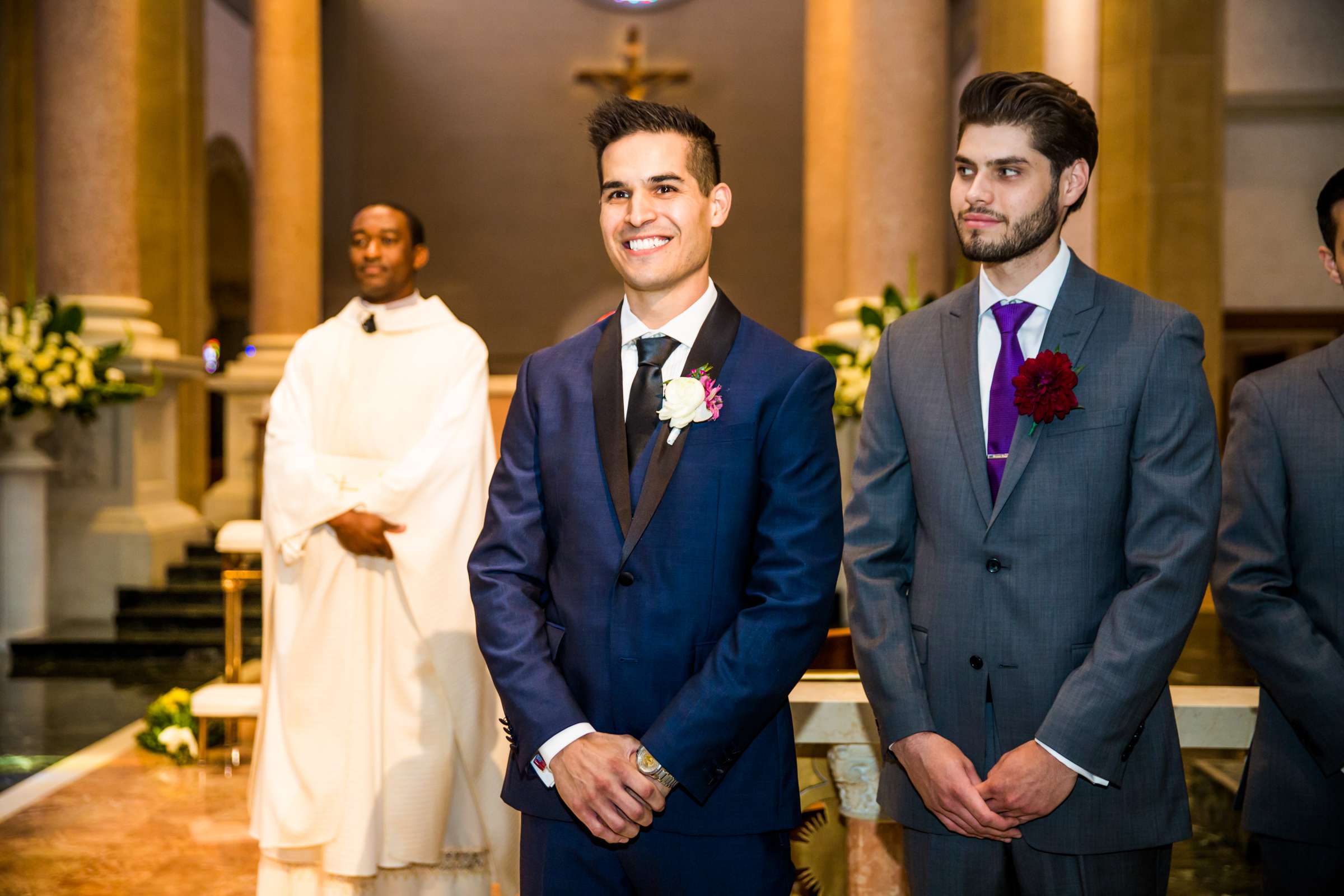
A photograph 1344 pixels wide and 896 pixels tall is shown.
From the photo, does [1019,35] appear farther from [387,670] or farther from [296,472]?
[387,670]

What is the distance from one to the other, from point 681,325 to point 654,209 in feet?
0.74

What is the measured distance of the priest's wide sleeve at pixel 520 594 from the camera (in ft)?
6.88

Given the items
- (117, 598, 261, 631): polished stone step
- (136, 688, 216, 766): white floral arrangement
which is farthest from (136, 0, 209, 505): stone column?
(136, 688, 216, 766): white floral arrangement

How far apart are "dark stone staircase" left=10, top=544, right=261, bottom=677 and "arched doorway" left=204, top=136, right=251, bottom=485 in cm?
726

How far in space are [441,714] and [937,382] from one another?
220 cm

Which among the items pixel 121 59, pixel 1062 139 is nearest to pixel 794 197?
pixel 121 59

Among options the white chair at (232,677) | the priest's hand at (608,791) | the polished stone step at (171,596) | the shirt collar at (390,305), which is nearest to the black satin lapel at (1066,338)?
the priest's hand at (608,791)

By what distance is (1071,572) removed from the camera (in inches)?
85.0

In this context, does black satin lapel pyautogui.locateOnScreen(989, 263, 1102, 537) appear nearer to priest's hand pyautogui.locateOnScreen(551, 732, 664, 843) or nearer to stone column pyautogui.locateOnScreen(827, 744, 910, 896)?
priest's hand pyautogui.locateOnScreen(551, 732, 664, 843)

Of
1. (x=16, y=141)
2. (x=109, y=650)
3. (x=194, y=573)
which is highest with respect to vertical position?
(x=16, y=141)

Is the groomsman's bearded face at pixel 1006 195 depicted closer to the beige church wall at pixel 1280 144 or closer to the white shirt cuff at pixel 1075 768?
the white shirt cuff at pixel 1075 768

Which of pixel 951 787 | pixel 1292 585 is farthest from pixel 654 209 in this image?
pixel 1292 585

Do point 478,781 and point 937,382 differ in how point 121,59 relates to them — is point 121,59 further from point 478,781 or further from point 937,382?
point 937,382

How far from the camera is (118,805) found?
16.7 feet
